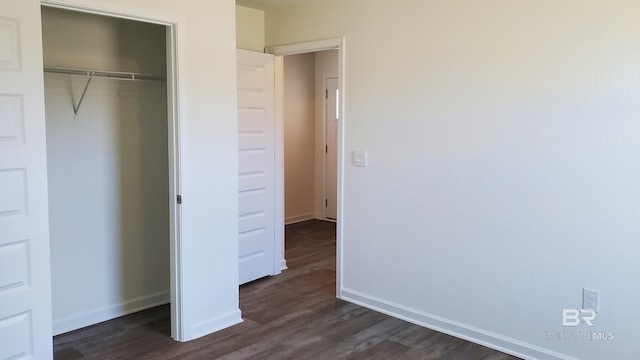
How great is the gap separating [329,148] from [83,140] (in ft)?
13.8

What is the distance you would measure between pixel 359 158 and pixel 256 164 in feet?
3.51

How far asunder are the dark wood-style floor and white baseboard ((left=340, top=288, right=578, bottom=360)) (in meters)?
0.06

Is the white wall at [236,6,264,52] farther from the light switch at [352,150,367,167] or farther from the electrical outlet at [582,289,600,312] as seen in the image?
the electrical outlet at [582,289,600,312]

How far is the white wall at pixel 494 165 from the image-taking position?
271cm

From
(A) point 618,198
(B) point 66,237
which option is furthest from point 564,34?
(B) point 66,237

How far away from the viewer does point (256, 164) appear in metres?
4.53

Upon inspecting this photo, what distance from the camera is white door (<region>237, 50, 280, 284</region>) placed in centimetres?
438

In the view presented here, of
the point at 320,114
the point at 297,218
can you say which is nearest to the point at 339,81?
the point at 320,114

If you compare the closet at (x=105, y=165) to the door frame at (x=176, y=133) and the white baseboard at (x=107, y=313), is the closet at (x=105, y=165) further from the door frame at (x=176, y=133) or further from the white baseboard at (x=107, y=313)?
the door frame at (x=176, y=133)

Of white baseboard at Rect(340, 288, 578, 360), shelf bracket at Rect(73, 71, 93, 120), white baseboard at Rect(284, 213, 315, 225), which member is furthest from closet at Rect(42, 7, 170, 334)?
white baseboard at Rect(284, 213, 315, 225)

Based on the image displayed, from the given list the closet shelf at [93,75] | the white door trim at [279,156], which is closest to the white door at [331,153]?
the white door trim at [279,156]

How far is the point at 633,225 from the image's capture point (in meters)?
2.65

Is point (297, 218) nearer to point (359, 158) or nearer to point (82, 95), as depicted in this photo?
point (359, 158)

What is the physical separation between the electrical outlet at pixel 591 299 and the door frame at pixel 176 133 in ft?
7.99
